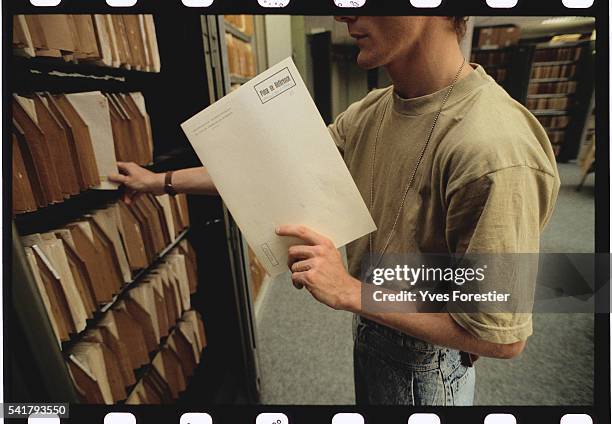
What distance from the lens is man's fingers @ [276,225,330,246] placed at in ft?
1.85

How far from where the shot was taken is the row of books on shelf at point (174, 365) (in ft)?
3.62

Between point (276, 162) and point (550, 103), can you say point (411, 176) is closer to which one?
point (276, 162)

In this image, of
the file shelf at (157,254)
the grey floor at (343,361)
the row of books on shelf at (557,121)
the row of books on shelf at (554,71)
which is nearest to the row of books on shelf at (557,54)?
the row of books on shelf at (554,71)

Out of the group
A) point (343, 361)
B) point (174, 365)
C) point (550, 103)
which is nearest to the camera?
point (174, 365)

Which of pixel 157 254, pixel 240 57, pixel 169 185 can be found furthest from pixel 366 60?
pixel 240 57

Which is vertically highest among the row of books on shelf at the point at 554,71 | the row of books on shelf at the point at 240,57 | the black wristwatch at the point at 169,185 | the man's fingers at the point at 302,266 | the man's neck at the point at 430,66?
the row of books on shelf at the point at 554,71

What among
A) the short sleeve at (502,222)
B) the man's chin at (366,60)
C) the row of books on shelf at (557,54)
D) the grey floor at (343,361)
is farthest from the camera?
the row of books on shelf at (557,54)

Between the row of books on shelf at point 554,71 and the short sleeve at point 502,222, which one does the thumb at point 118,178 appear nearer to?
the short sleeve at point 502,222

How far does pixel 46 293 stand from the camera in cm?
69

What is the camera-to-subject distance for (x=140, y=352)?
1.03 meters

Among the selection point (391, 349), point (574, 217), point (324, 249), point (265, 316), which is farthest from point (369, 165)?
point (574, 217)

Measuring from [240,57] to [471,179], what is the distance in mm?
1636

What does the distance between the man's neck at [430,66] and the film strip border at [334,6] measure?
2.1 inches

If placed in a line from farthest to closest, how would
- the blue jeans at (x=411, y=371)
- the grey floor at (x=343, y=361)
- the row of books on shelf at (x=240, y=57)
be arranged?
the row of books on shelf at (x=240, y=57)
the grey floor at (x=343, y=361)
the blue jeans at (x=411, y=371)
